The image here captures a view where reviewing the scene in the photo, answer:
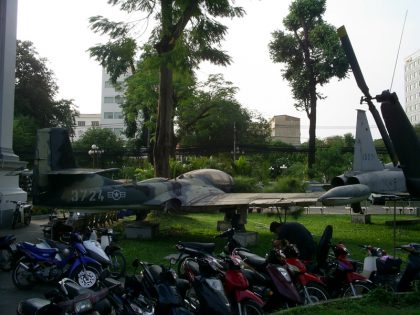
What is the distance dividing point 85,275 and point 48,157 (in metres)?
6.02

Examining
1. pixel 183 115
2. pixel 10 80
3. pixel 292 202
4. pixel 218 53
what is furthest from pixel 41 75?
pixel 292 202

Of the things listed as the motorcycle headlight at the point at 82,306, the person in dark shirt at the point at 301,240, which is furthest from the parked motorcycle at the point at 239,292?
Result: the person in dark shirt at the point at 301,240

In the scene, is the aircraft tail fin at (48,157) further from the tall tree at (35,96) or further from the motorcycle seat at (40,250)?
the tall tree at (35,96)

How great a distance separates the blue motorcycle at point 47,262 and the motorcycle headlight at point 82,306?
147 inches

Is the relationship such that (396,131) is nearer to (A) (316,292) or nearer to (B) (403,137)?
(B) (403,137)

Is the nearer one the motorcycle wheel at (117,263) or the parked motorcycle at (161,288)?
the parked motorcycle at (161,288)

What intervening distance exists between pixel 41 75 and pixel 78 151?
8.67 meters

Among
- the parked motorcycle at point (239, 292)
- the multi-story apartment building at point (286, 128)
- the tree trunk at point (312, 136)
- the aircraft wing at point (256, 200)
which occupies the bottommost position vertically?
the parked motorcycle at point (239, 292)

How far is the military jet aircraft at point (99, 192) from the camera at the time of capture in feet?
42.5

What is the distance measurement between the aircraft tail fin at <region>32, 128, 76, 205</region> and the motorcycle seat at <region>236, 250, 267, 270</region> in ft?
25.7

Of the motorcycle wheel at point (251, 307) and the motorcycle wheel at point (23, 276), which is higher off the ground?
the motorcycle wheel at point (251, 307)

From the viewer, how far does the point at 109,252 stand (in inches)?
354

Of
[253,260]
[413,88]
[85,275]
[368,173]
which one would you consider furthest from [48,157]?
[413,88]

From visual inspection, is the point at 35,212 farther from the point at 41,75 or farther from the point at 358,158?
the point at 41,75
